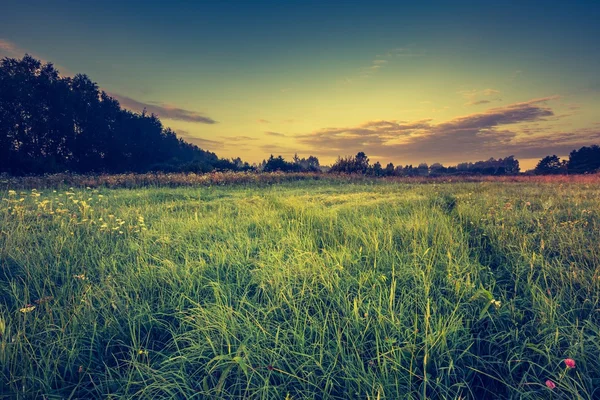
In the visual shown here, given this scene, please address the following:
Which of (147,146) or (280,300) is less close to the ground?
(147,146)

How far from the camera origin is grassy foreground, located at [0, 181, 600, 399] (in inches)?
60.0

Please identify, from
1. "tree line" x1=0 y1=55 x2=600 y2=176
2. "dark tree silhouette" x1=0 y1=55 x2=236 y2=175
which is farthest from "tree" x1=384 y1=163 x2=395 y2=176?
"dark tree silhouette" x1=0 y1=55 x2=236 y2=175

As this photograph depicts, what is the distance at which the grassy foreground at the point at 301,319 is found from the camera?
152cm

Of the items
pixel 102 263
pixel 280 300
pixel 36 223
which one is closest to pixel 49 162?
pixel 36 223

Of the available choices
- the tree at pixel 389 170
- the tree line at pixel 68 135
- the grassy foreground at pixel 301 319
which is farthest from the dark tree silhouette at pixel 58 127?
the grassy foreground at pixel 301 319

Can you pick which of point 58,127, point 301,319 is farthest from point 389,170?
point 58,127

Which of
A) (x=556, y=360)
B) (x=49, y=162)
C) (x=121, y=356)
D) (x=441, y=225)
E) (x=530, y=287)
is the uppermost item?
(x=49, y=162)

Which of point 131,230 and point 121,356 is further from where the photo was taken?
point 131,230

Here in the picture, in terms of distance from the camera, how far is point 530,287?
234 centimetres

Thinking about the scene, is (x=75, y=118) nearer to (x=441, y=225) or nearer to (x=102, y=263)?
(x=102, y=263)

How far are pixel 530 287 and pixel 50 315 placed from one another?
12.5ft

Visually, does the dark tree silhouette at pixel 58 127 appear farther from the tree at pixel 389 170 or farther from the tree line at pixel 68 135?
the tree at pixel 389 170

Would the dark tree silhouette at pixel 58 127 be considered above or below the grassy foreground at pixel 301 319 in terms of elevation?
above

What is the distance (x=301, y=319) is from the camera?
6.49 ft
